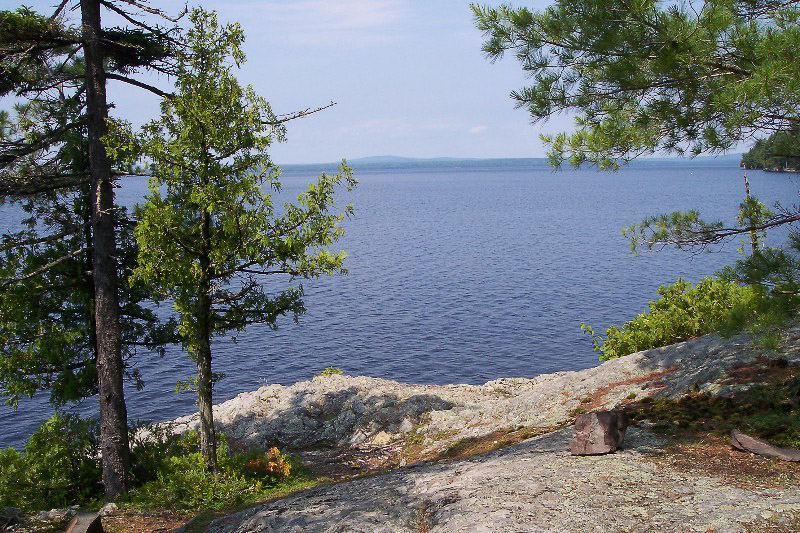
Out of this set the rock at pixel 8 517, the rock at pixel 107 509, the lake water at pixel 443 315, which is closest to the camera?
the rock at pixel 8 517

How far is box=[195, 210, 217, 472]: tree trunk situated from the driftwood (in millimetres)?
10222

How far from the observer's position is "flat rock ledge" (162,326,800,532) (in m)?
7.11

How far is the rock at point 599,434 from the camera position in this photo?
9.46m

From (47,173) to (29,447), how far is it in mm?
6659

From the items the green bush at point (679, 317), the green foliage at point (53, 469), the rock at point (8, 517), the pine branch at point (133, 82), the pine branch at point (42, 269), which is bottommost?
the green foliage at point (53, 469)

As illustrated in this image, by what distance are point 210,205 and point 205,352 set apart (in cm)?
363

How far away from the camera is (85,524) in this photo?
32.1ft

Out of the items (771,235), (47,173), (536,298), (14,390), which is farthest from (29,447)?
(771,235)

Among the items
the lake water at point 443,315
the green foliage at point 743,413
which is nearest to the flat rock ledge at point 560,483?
the green foliage at point 743,413

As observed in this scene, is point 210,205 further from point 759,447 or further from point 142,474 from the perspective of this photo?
point 759,447

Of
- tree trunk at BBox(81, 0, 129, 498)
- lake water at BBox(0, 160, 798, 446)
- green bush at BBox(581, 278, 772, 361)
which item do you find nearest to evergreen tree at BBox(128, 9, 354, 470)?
tree trunk at BBox(81, 0, 129, 498)

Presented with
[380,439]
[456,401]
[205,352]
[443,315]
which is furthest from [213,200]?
[443,315]

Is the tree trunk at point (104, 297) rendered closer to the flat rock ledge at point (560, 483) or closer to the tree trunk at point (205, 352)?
the tree trunk at point (205, 352)

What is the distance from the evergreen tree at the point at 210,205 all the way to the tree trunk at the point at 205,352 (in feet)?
0.07
